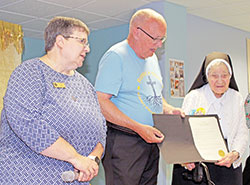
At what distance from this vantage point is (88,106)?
1.97m

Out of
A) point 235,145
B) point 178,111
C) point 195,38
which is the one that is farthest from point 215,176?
point 195,38

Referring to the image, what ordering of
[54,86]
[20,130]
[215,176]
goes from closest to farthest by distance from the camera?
1. [20,130]
2. [54,86]
3. [215,176]

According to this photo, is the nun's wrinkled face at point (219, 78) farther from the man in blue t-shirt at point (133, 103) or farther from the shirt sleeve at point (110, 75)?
the shirt sleeve at point (110, 75)

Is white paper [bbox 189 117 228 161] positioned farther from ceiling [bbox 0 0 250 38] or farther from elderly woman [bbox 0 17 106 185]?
ceiling [bbox 0 0 250 38]

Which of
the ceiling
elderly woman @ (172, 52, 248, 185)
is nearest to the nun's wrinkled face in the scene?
elderly woman @ (172, 52, 248, 185)

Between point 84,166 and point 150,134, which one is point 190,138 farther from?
point 84,166

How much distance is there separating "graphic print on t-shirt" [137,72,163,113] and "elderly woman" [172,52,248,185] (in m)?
0.33

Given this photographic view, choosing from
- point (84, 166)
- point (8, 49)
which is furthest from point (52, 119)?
point (8, 49)

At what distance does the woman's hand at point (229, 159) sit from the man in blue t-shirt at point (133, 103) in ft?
1.41

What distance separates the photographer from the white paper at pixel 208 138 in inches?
96.8

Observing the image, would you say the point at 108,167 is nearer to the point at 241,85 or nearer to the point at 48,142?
the point at 48,142

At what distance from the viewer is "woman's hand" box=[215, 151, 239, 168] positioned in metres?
2.48

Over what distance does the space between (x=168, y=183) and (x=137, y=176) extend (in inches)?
103

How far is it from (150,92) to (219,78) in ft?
1.96
